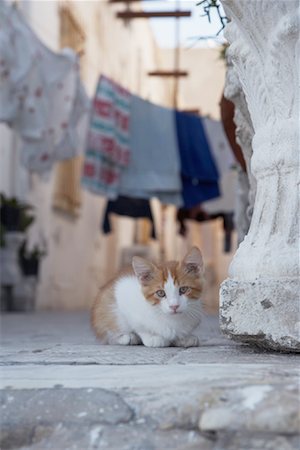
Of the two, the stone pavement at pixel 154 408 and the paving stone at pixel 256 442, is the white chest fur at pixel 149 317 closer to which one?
the stone pavement at pixel 154 408

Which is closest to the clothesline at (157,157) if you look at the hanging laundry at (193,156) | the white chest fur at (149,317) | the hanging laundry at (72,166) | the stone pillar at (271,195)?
the hanging laundry at (193,156)

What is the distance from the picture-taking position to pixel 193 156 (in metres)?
8.84

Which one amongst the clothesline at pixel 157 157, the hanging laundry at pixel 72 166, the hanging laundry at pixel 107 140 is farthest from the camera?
the clothesline at pixel 157 157

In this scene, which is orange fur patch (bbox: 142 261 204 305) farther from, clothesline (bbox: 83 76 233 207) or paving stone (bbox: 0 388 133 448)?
clothesline (bbox: 83 76 233 207)

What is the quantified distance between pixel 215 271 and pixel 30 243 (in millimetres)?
9028

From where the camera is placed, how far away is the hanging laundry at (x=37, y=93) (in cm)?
688

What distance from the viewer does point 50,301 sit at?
36.2 ft

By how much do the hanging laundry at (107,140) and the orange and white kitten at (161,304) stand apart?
16.7ft

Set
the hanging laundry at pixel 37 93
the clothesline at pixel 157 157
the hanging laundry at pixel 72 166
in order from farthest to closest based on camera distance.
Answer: the clothesline at pixel 157 157 → the hanging laundry at pixel 72 166 → the hanging laundry at pixel 37 93

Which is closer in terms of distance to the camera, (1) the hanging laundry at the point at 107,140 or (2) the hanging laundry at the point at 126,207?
(1) the hanging laundry at the point at 107,140

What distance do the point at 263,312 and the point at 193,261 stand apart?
2.34 ft

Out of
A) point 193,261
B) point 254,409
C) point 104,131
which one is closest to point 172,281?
point 193,261

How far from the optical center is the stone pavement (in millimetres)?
1605

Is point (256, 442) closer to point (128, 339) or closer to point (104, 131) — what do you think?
point (128, 339)
